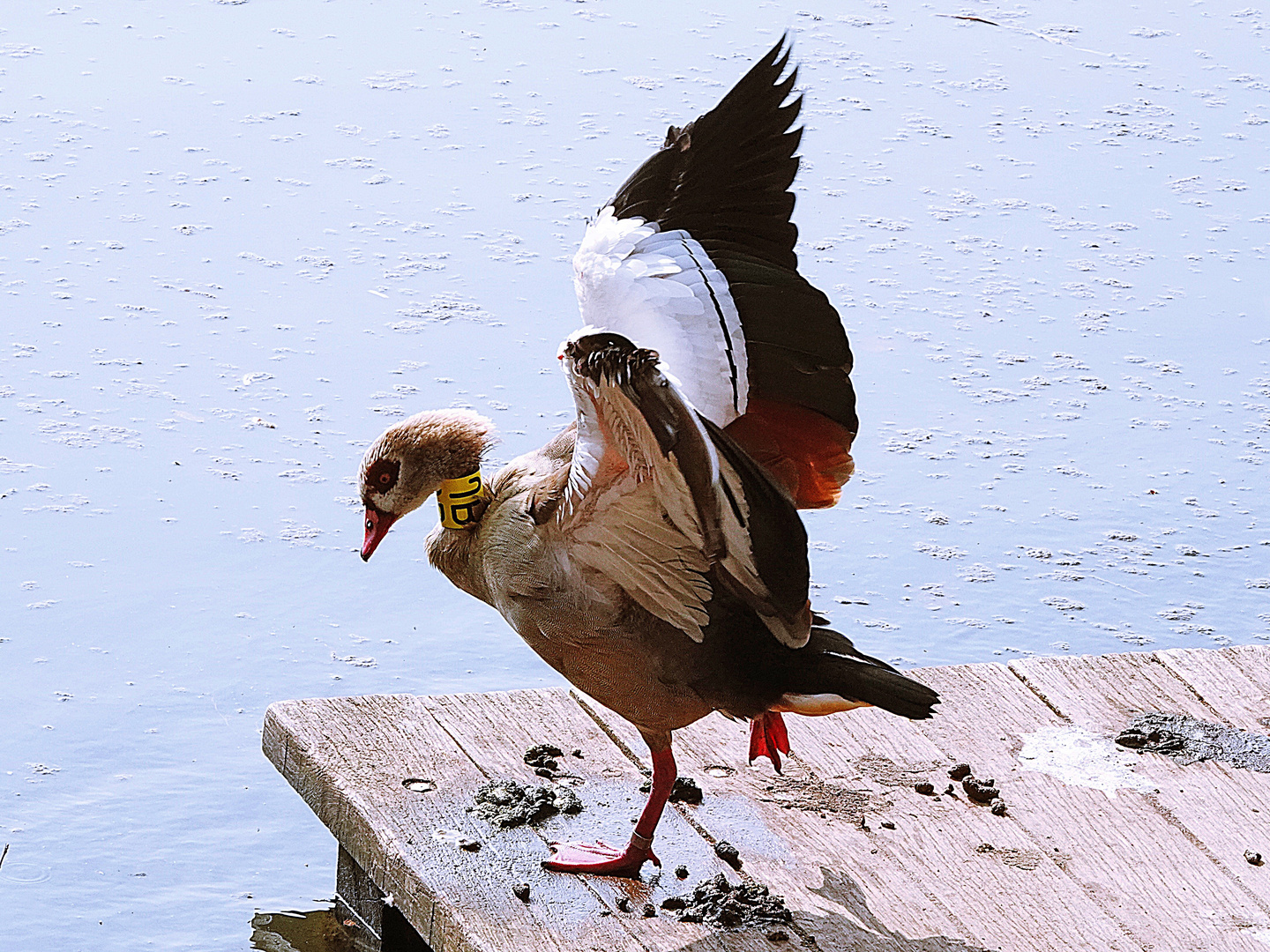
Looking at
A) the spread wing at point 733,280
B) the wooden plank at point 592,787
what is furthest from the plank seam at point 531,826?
the spread wing at point 733,280

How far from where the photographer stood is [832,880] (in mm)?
2812

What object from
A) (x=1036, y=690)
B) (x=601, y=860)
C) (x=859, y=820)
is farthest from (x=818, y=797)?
(x=1036, y=690)

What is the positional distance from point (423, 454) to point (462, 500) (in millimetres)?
88

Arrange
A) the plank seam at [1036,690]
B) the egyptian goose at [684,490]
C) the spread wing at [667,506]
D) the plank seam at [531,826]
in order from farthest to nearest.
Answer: the plank seam at [1036,690] → the plank seam at [531,826] → the egyptian goose at [684,490] → the spread wing at [667,506]

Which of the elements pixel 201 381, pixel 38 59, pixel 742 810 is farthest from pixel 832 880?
pixel 38 59

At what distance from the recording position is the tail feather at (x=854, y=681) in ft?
8.56

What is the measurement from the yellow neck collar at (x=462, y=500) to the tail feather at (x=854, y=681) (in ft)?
1.68

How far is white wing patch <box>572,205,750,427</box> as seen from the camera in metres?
2.53

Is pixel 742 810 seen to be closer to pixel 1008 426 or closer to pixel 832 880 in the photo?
pixel 832 880

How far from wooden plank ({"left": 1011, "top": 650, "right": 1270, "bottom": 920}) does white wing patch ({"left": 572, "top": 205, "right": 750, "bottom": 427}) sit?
1.06m

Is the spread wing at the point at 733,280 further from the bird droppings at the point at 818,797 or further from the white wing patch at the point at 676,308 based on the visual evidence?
the bird droppings at the point at 818,797

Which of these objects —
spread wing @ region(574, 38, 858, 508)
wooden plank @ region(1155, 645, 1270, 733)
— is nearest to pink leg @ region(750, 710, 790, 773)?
A: spread wing @ region(574, 38, 858, 508)

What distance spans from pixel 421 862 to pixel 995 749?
1.01 meters

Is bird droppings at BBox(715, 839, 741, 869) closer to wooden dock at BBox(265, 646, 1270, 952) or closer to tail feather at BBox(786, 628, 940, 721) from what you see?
wooden dock at BBox(265, 646, 1270, 952)
